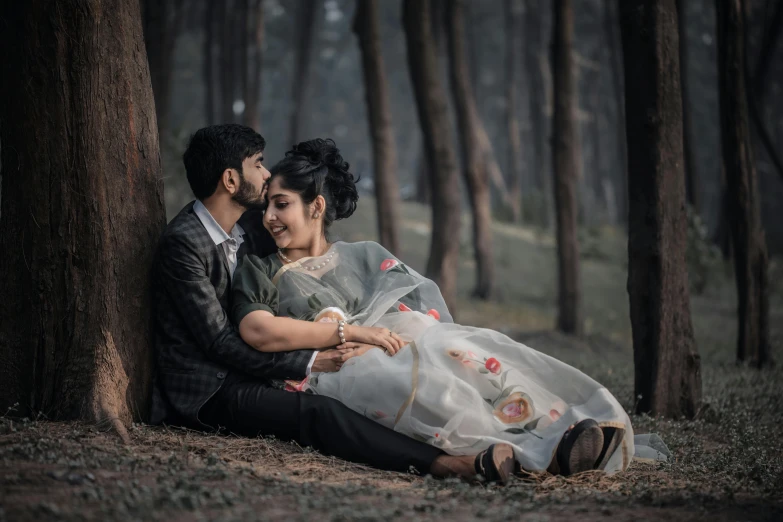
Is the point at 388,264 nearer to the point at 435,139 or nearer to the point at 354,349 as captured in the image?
the point at 354,349

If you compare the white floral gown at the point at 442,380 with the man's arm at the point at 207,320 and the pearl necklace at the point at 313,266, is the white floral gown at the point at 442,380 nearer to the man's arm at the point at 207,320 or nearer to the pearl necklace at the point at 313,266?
the pearl necklace at the point at 313,266

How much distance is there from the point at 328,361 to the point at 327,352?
0.18 feet

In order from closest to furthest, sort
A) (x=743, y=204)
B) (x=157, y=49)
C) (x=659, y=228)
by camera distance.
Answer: (x=659, y=228)
(x=743, y=204)
(x=157, y=49)

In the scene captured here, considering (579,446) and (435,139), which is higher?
(435,139)

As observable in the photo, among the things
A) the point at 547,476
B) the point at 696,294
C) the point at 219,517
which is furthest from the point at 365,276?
the point at 696,294

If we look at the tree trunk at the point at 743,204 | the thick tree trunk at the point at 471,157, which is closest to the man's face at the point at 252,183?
the tree trunk at the point at 743,204

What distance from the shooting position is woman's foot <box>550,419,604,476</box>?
4102 millimetres

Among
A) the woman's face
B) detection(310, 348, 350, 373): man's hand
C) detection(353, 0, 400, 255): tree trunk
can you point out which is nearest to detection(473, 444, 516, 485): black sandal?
detection(310, 348, 350, 373): man's hand

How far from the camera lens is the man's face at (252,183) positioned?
4887 mm

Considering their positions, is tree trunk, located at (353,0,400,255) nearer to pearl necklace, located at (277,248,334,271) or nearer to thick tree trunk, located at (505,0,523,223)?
pearl necklace, located at (277,248,334,271)

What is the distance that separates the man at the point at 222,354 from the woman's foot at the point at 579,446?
771 mm

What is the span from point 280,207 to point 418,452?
1735 millimetres

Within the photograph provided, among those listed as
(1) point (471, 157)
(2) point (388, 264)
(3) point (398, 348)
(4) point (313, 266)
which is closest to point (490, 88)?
(1) point (471, 157)

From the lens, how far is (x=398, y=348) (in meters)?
4.66
